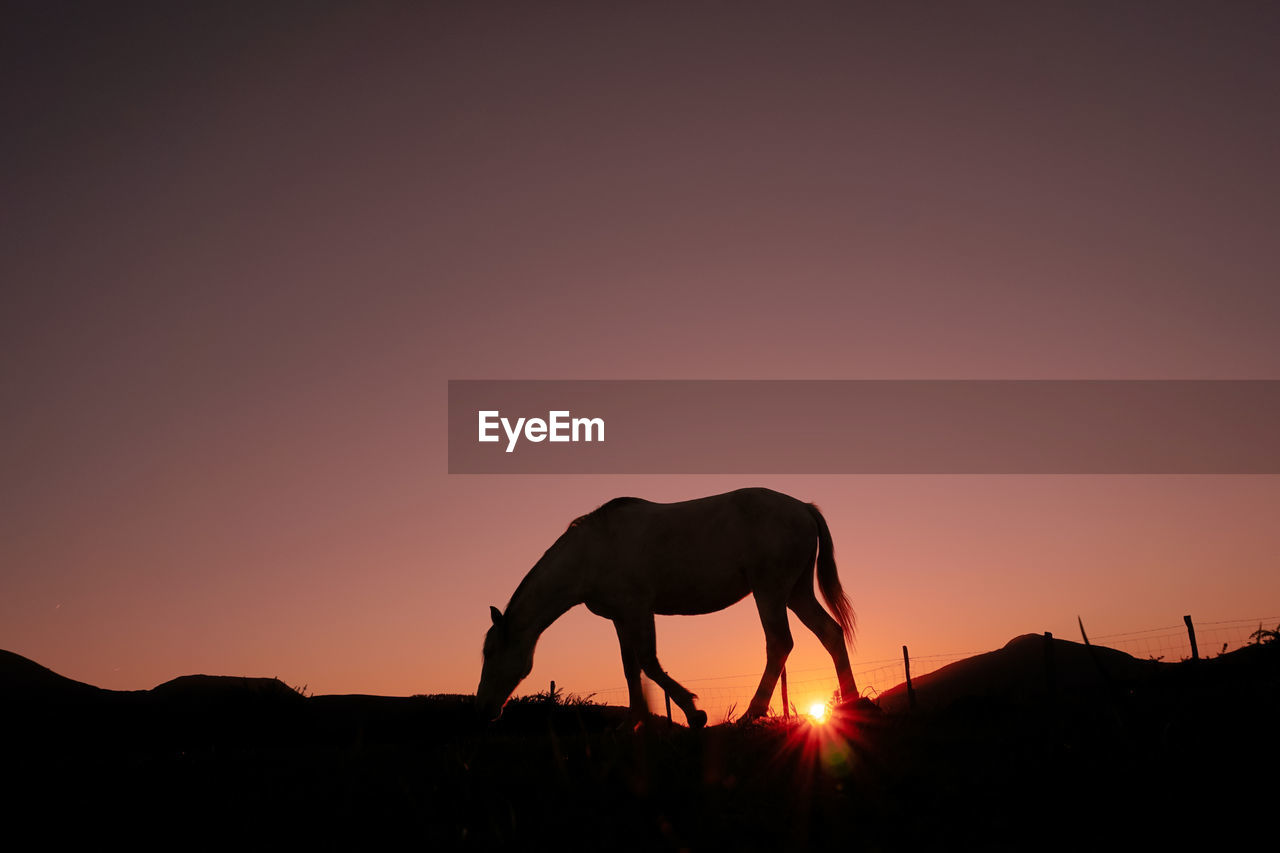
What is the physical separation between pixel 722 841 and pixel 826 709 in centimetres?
461

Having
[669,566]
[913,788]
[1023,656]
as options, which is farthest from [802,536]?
[1023,656]

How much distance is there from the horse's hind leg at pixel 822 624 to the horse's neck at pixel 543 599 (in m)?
2.46

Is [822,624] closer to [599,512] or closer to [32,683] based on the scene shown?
[599,512]

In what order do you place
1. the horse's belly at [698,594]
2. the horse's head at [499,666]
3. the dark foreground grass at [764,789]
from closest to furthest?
the dark foreground grass at [764,789], the horse's belly at [698,594], the horse's head at [499,666]

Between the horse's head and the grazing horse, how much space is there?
1 cm

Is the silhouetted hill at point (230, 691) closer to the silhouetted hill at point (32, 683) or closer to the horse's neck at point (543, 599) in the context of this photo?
the silhouetted hill at point (32, 683)

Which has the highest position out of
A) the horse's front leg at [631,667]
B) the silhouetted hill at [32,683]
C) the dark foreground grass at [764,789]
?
the silhouetted hill at [32,683]

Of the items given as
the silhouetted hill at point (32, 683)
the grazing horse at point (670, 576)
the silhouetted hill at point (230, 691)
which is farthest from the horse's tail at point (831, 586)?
the silhouetted hill at point (32, 683)

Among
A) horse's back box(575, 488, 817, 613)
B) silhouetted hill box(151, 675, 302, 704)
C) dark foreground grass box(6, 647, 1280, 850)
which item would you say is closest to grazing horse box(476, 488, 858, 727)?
horse's back box(575, 488, 817, 613)

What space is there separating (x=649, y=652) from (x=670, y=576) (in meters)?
0.89

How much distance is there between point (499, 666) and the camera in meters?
10.4

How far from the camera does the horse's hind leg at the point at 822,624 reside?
966 cm

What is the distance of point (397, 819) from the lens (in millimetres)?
4047

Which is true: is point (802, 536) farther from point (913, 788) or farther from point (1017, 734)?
point (913, 788)
